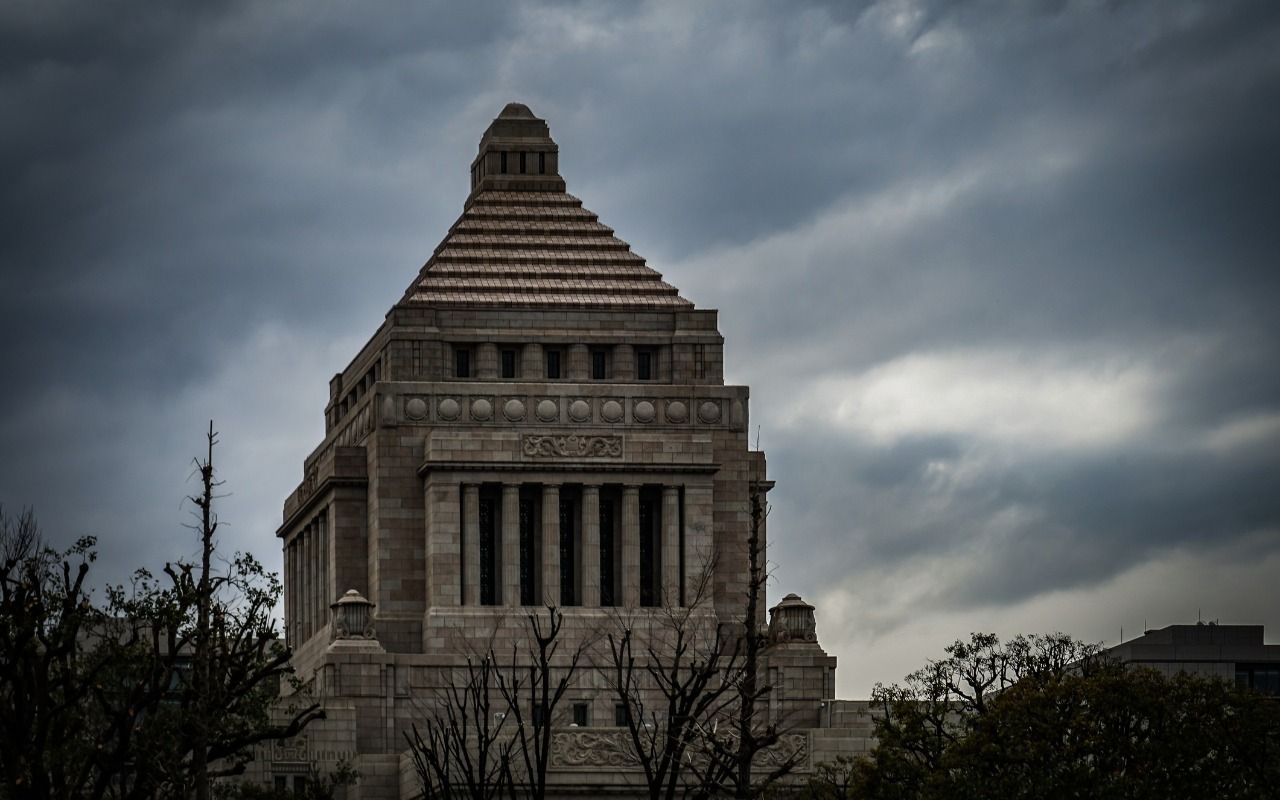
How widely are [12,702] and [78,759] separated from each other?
15.2 ft

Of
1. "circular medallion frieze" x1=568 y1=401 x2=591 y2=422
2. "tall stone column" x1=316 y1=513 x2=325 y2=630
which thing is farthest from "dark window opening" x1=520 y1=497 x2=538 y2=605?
"tall stone column" x1=316 y1=513 x2=325 y2=630

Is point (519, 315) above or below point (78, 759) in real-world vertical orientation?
above

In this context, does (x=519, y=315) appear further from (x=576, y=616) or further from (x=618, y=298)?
(x=576, y=616)

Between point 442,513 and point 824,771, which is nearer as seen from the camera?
point 824,771

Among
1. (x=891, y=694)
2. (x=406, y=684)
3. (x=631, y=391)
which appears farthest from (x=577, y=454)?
(x=891, y=694)

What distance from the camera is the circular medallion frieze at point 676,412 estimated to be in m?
124

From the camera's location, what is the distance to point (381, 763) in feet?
358

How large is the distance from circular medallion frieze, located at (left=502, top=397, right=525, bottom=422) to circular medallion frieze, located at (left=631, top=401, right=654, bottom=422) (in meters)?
4.35

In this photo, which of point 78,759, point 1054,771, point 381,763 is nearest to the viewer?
point 78,759

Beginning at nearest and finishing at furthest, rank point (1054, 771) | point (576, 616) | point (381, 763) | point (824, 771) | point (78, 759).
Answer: point (78, 759), point (1054, 771), point (824, 771), point (381, 763), point (576, 616)

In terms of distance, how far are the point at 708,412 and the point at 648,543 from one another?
5609 millimetres

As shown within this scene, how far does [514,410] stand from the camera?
404 ft

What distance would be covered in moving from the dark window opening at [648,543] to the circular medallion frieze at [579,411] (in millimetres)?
3779

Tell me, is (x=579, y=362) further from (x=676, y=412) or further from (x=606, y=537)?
(x=606, y=537)
